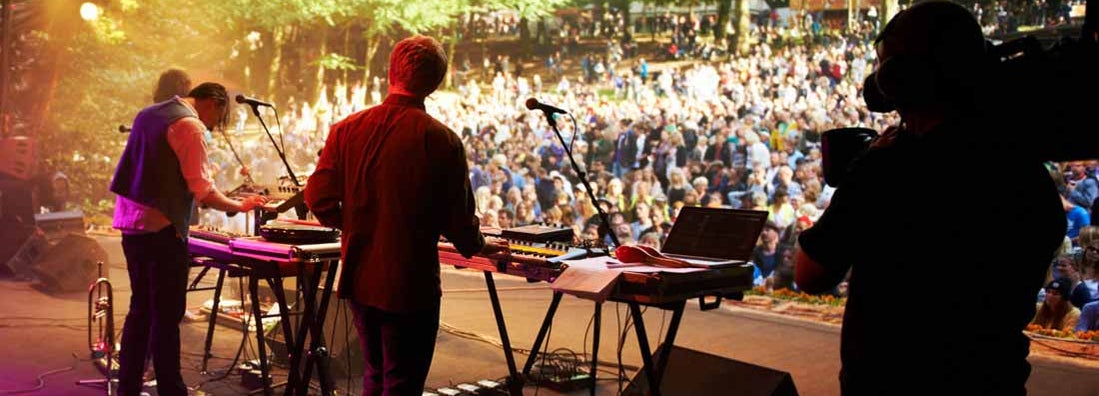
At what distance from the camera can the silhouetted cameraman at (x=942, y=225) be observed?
1677 mm

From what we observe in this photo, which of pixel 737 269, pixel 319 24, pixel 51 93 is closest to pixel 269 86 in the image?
pixel 319 24

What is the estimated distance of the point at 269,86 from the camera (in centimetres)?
1385

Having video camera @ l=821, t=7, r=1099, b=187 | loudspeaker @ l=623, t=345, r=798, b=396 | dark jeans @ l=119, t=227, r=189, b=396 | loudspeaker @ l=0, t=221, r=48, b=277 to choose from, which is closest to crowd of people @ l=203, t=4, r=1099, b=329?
loudspeaker @ l=0, t=221, r=48, b=277

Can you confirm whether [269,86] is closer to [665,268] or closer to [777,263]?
[777,263]

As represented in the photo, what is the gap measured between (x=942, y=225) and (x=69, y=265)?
8.41 m

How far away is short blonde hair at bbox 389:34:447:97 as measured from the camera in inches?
116

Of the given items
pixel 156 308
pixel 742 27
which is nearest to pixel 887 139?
pixel 156 308

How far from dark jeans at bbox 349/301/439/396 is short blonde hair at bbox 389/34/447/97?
2.25ft

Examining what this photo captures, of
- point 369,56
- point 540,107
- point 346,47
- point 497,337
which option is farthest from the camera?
point 346,47

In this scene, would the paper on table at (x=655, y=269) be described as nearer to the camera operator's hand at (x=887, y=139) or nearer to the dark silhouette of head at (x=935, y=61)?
the camera operator's hand at (x=887, y=139)

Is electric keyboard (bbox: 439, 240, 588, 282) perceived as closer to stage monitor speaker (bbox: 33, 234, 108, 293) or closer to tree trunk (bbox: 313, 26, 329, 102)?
stage monitor speaker (bbox: 33, 234, 108, 293)

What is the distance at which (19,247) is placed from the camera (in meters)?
9.29

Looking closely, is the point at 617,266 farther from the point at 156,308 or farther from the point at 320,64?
the point at 320,64

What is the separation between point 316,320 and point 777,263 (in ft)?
19.2
